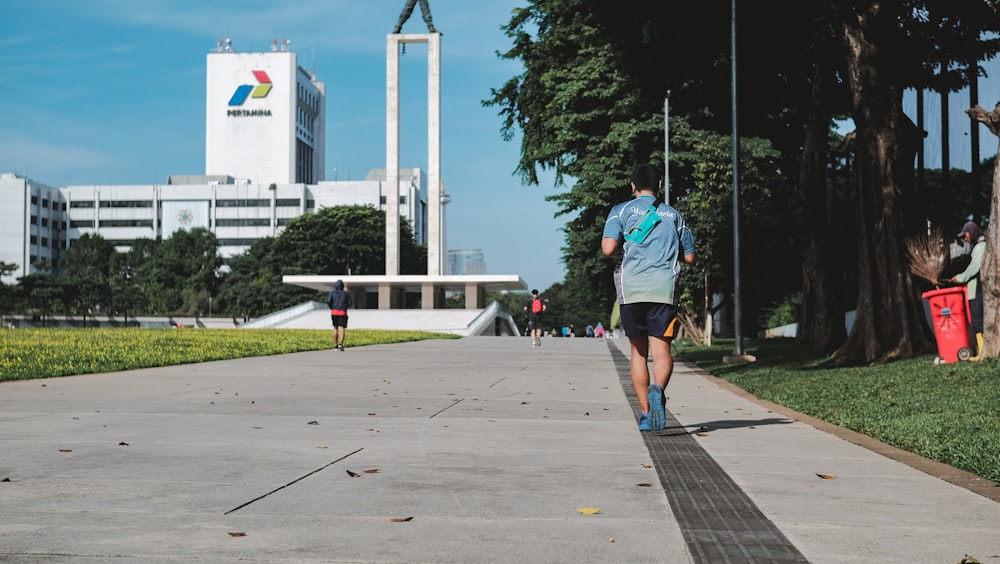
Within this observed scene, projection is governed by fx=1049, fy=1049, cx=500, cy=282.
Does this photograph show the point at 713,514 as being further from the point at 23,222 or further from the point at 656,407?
the point at 23,222

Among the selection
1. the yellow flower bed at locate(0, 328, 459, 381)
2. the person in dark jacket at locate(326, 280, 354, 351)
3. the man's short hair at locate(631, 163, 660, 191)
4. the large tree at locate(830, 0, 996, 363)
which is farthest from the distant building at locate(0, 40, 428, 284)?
the man's short hair at locate(631, 163, 660, 191)

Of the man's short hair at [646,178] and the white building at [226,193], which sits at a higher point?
the white building at [226,193]

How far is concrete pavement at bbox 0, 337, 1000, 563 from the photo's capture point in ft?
12.2

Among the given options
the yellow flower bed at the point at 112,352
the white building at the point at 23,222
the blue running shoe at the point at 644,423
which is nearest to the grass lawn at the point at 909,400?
the blue running shoe at the point at 644,423

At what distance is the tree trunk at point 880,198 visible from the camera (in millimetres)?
16062

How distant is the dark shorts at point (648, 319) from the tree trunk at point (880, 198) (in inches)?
373

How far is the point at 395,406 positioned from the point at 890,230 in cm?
989

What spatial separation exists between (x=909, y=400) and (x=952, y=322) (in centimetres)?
422

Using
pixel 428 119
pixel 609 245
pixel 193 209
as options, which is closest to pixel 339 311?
pixel 609 245

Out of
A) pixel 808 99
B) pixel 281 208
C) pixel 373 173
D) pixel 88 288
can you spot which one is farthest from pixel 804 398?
pixel 373 173

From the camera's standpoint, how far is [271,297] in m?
94.6

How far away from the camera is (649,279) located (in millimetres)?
7574

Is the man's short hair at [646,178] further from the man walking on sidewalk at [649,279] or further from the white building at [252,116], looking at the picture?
the white building at [252,116]

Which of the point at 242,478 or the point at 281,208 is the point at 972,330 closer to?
the point at 242,478
